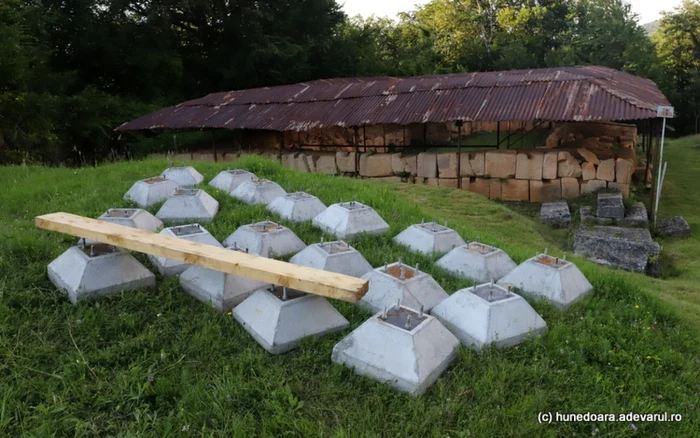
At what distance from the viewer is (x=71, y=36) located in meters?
17.6

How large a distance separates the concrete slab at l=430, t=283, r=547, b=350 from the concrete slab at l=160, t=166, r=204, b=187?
15.0 ft

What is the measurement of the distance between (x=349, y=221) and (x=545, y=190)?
6.82 m

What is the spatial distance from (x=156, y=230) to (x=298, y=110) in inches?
326

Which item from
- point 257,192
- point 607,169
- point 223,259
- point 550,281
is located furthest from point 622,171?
point 223,259

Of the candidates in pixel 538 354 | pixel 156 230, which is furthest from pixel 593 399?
pixel 156 230

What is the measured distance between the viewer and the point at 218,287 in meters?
3.73

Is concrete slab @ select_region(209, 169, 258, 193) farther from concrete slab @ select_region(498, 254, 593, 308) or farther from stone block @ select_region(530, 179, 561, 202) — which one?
stone block @ select_region(530, 179, 561, 202)

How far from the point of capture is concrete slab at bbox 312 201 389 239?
5.35 metres

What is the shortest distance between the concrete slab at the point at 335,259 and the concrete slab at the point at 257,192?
198 cm

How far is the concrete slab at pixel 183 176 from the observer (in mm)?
7066

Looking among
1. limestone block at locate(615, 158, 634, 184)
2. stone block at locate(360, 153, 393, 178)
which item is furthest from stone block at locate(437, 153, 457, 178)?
limestone block at locate(615, 158, 634, 184)

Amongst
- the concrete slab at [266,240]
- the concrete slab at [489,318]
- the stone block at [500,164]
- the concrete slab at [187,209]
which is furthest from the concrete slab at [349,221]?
the stone block at [500,164]

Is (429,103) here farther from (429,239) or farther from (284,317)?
(284,317)

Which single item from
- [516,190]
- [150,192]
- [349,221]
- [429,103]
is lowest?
[516,190]
